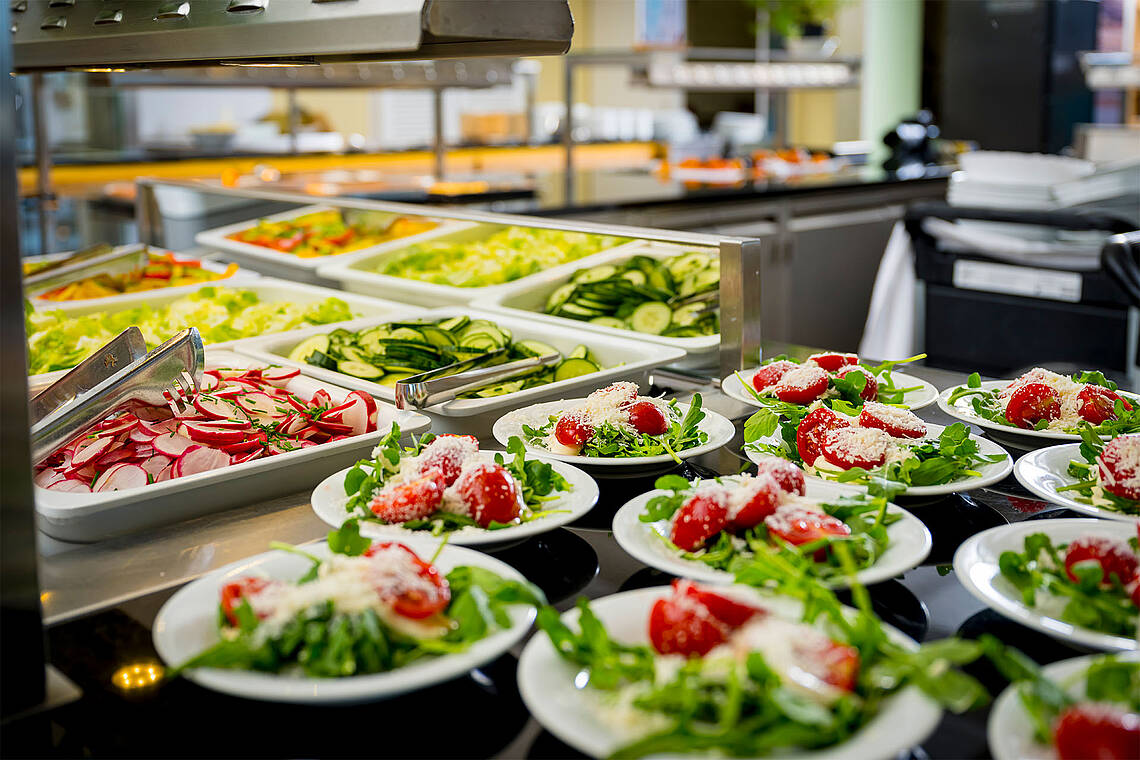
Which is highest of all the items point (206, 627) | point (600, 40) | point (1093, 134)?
point (600, 40)

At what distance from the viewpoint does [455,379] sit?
1.32 meters

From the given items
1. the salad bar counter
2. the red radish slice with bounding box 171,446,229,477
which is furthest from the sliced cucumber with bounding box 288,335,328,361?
the red radish slice with bounding box 171,446,229,477

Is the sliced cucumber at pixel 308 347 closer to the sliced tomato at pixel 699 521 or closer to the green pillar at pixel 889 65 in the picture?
the sliced tomato at pixel 699 521

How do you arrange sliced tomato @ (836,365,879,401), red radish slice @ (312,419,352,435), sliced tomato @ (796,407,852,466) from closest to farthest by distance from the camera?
1. sliced tomato @ (796,407,852,466)
2. red radish slice @ (312,419,352,435)
3. sliced tomato @ (836,365,879,401)

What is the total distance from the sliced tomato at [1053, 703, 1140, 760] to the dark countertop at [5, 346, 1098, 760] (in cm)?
10

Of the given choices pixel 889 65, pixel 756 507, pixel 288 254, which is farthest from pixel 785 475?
pixel 889 65

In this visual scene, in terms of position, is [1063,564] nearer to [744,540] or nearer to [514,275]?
[744,540]

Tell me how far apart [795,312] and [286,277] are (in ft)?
8.25

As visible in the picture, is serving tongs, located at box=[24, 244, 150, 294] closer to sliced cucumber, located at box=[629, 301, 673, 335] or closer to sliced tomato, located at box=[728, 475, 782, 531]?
sliced cucumber, located at box=[629, 301, 673, 335]

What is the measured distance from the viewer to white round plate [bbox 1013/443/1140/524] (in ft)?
3.17

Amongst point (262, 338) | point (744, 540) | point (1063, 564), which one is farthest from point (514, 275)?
point (1063, 564)

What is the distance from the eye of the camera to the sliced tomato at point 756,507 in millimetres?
860

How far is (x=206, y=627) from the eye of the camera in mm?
748

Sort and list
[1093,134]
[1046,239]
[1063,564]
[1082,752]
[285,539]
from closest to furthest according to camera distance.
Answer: [1082,752], [1063,564], [285,539], [1046,239], [1093,134]
